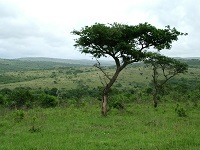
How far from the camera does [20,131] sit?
1313 centimetres

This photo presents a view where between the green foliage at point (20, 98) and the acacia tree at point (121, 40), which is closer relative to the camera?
the acacia tree at point (121, 40)

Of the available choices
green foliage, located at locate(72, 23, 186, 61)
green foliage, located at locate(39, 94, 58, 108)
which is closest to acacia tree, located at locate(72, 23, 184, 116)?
green foliage, located at locate(72, 23, 186, 61)

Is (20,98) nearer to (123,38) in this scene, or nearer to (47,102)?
(47,102)

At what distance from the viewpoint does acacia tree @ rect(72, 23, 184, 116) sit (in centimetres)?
1761

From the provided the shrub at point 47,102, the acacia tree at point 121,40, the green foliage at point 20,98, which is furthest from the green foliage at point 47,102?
the acacia tree at point 121,40

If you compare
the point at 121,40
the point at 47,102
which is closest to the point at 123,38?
the point at 121,40

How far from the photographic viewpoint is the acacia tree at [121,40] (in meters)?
17.6

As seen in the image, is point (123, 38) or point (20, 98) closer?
point (123, 38)

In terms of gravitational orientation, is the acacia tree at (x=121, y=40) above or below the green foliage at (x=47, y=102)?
above

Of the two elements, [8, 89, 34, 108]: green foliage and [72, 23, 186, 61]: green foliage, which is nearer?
[72, 23, 186, 61]: green foliage

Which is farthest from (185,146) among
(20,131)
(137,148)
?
(20,131)

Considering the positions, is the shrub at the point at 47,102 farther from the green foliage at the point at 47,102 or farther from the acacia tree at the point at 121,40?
the acacia tree at the point at 121,40

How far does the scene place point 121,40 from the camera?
1844 cm

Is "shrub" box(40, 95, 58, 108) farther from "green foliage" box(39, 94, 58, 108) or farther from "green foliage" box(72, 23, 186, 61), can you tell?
"green foliage" box(72, 23, 186, 61)
